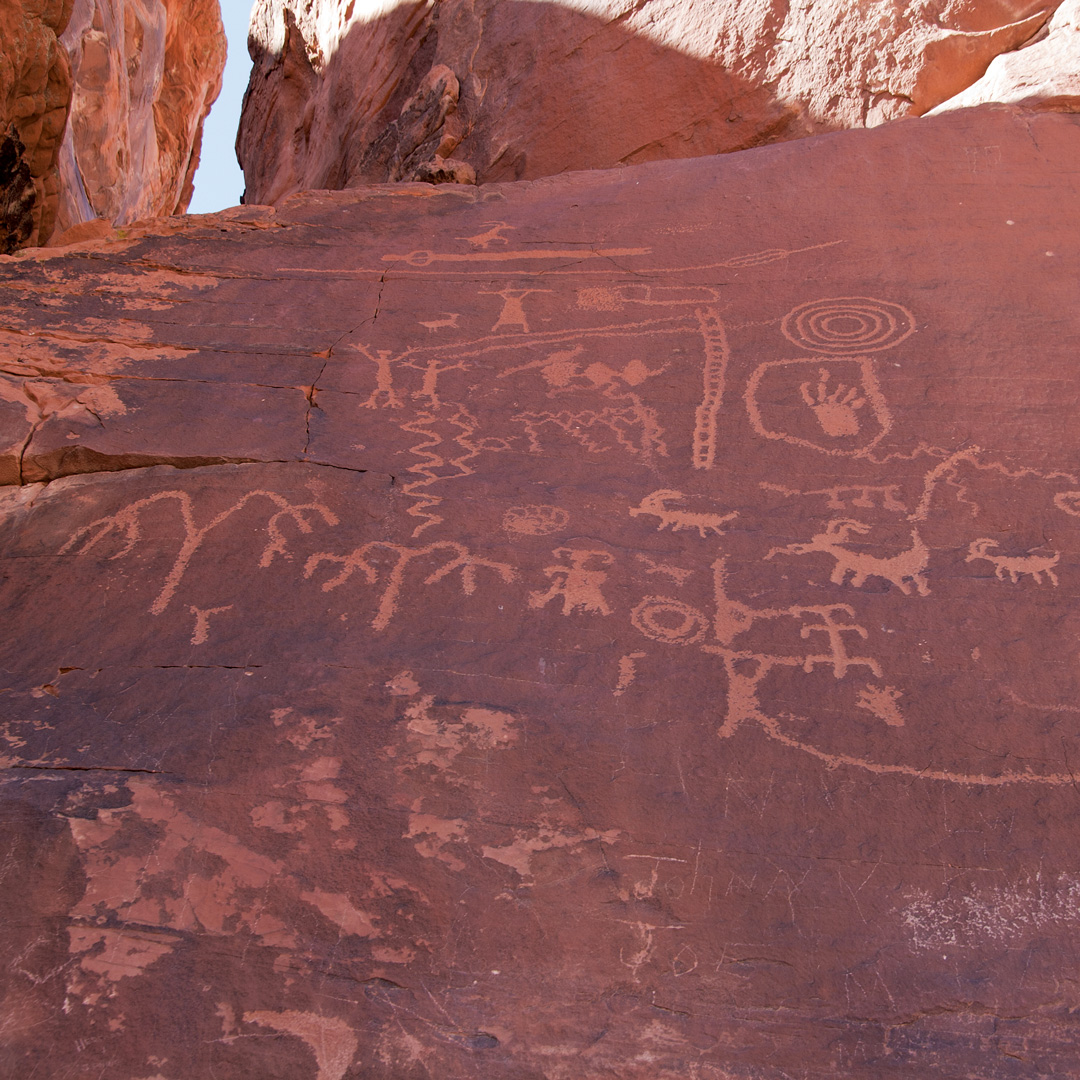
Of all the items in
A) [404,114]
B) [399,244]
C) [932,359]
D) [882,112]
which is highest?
[404,114]

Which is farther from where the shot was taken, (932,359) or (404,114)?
(404,114)

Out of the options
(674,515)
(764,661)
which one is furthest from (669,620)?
(674,515)

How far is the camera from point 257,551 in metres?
2.79

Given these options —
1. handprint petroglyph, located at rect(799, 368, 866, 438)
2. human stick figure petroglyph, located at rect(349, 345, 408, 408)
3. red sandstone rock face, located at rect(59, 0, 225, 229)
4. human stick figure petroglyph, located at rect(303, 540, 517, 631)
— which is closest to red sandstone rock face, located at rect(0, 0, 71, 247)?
red sandstone rock face, located at rect(59, 0, 225, 229)

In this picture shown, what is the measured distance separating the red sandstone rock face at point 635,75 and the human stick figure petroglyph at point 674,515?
3.10 meters

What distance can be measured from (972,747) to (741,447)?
4.01 feet

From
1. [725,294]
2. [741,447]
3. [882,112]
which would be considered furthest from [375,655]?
[882,112]

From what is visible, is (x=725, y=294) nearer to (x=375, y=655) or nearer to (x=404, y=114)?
(x=375, y=655)

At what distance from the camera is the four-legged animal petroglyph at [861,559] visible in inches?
102

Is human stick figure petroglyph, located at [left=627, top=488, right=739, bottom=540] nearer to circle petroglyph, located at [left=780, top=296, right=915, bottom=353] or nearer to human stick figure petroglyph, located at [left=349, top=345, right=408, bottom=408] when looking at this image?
circle petroglyph, located at [left=780, top=296, right=915, bottom=353]

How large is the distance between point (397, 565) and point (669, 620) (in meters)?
0.84

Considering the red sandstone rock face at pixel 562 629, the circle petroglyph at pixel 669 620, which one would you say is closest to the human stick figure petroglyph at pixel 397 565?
the red sandstone rock face at pixel 562 629

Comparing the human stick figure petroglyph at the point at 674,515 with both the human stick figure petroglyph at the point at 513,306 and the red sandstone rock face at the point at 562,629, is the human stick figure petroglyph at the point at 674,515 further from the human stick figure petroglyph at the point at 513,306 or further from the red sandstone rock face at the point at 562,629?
the human stick figure petroglyph at the point at 513,306

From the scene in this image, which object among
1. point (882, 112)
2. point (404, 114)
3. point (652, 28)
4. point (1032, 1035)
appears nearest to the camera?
point (1032, 1035)
